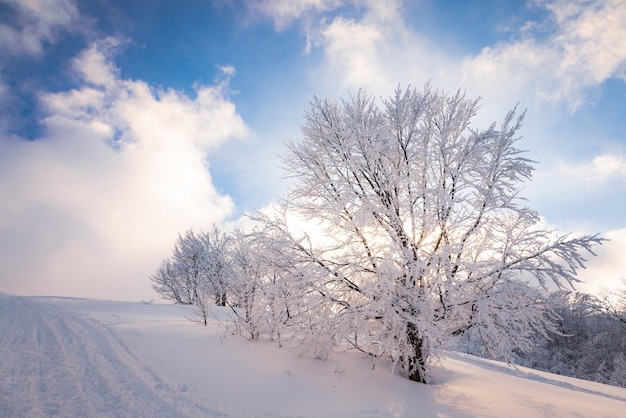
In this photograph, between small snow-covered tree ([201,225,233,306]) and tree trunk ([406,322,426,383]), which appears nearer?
tree trunk ([406,322,426,383])

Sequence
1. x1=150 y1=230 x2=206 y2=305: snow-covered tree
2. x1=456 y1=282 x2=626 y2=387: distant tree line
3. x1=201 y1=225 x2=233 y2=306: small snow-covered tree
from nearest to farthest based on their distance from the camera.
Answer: x1=201 y1=225 x2=233 y2=306: small snow-covered tree
x1=456 y1=282 x2=626 y2=387: distant tree line
x1=150 y1=230 x2=206 y2=305: snow-covered tree

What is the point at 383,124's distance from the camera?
24.5ft

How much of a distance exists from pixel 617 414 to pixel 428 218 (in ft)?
16.3

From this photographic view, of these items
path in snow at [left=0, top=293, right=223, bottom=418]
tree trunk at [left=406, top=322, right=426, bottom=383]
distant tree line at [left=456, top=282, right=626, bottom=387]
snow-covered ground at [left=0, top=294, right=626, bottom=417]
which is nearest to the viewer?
path in snow at [left=0, top=293, right=223, bottom=418]

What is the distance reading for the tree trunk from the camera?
253 inches

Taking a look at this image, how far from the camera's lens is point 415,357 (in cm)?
655

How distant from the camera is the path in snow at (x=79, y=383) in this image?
13.0 ft

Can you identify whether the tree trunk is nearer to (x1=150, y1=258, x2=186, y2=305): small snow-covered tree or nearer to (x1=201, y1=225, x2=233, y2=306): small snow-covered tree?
(x1=201, y1=225, x2=233, y2=306): small snow-covered tree

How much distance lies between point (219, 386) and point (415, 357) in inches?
166

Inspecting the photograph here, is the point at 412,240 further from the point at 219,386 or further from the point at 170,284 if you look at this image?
the point at 170,284

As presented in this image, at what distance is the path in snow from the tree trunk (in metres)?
4.29

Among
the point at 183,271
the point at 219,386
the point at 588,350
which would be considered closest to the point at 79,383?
the point at 219,386

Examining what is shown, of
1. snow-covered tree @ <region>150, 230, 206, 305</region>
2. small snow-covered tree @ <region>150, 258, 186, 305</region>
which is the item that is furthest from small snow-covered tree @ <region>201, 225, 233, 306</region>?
small snow-covered tree @ <region>150, 258, 186, 305</region>

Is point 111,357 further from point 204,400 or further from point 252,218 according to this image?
point 252,218
